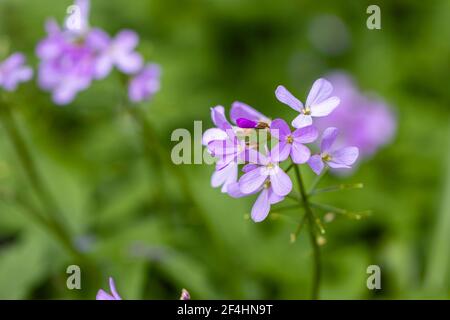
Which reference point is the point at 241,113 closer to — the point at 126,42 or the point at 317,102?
the point at 317,102

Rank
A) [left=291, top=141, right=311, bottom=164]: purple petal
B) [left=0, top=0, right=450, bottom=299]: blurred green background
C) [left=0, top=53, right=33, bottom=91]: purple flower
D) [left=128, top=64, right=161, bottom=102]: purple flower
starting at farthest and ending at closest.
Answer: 1. [left=0, top=0, right=450, bottom=299]: blurred green background
2. [left=128, top=64, right=161, bottom=102]: purple flower
3. [left=0, top=53, right=33, bottom=91]: purple flower
4. [left=291, top=141, right=311, bottom=164]: purple petal

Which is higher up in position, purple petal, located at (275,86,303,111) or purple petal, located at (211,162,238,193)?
purple petal, located at (275,86,303,111)

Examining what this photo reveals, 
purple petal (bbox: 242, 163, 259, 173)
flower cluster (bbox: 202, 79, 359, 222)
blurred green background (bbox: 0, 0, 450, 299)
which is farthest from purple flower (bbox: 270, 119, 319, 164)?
blurred green background (bbox: 0, 0, 450, 299)

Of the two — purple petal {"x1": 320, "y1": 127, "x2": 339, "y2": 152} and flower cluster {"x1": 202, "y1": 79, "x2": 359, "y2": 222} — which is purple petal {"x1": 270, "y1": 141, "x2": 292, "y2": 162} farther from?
purple petal {"x1": 320, "y1": 127, "x2": 339, "y2": 152}

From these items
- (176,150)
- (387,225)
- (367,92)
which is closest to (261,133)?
(176,150)

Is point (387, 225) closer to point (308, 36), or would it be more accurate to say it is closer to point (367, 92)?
point (367, 92)

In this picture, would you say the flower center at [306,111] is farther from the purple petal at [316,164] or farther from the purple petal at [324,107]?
the purple petal at [316,164]
